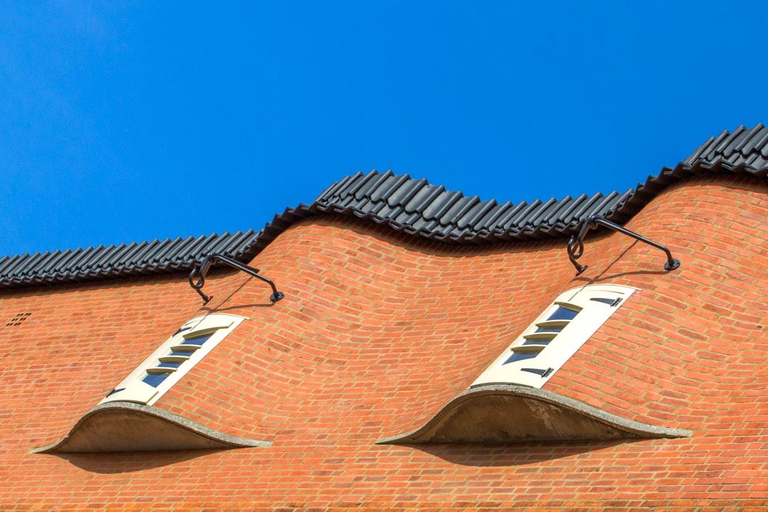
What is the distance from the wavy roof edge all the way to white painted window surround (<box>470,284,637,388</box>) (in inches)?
73.0

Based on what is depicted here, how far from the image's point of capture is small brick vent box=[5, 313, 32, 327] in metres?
15.8

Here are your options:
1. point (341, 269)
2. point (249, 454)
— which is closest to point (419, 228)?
point (341, 269)

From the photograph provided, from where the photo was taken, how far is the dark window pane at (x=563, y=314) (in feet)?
34.7

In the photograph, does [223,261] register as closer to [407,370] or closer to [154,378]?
[154,378]

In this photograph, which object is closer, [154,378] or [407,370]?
[407,370]

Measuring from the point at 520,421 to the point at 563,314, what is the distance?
1.44 m

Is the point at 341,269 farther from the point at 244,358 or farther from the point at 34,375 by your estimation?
the point at 34,375

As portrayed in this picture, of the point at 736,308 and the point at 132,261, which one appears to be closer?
the point at 736,308

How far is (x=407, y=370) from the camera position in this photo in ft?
38.0

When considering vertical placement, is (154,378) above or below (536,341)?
above

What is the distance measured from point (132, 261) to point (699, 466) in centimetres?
941

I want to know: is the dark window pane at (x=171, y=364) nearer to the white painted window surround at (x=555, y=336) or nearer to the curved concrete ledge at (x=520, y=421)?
the curved concrete ledge at (x=520, y=421)

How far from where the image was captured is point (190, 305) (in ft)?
47.2

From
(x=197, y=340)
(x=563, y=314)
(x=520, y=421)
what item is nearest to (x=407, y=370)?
(x=563, y=314)
